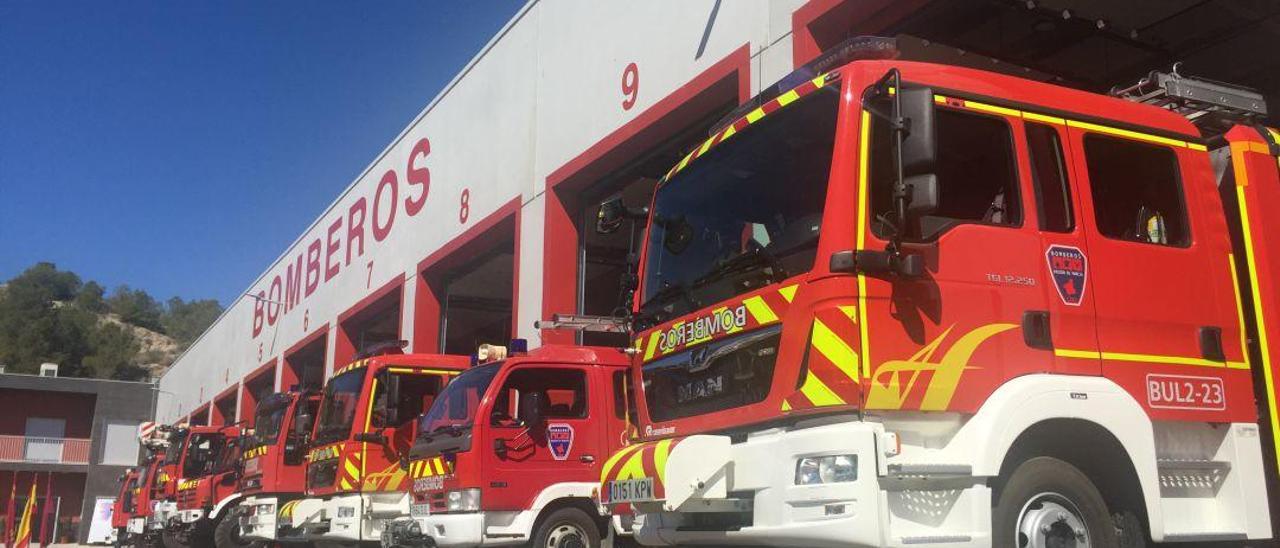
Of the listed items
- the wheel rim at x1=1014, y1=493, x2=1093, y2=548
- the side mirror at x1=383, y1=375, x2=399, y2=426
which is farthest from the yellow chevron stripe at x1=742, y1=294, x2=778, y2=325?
the side mirror at x1=383, y1=375, x2=399, y2=426

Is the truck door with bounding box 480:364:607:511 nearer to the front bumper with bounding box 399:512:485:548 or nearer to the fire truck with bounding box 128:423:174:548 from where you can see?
the front bumper with bounding box 399:512:485:548

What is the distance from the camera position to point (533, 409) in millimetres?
9188

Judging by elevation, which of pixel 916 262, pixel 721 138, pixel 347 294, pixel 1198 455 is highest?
pixel 347 294

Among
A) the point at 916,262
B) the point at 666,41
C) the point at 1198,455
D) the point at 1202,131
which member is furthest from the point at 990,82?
the point at 666,41

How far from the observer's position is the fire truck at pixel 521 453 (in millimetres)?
8945

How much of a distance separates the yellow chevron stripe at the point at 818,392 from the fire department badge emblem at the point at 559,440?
511cm

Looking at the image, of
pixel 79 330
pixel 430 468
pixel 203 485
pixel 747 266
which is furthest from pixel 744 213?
pixel 79 330

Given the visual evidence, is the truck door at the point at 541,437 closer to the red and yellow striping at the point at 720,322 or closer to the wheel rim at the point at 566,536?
the wheel rim at the point at 566,536

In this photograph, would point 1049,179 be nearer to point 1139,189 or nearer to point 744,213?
point 1139,189

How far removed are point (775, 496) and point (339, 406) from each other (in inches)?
353

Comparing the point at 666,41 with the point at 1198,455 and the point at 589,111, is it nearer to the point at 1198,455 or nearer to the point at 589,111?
the point at 589,111

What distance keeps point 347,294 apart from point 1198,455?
790 inches

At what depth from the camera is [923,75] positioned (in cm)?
496

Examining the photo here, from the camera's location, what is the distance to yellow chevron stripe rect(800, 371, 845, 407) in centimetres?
441
